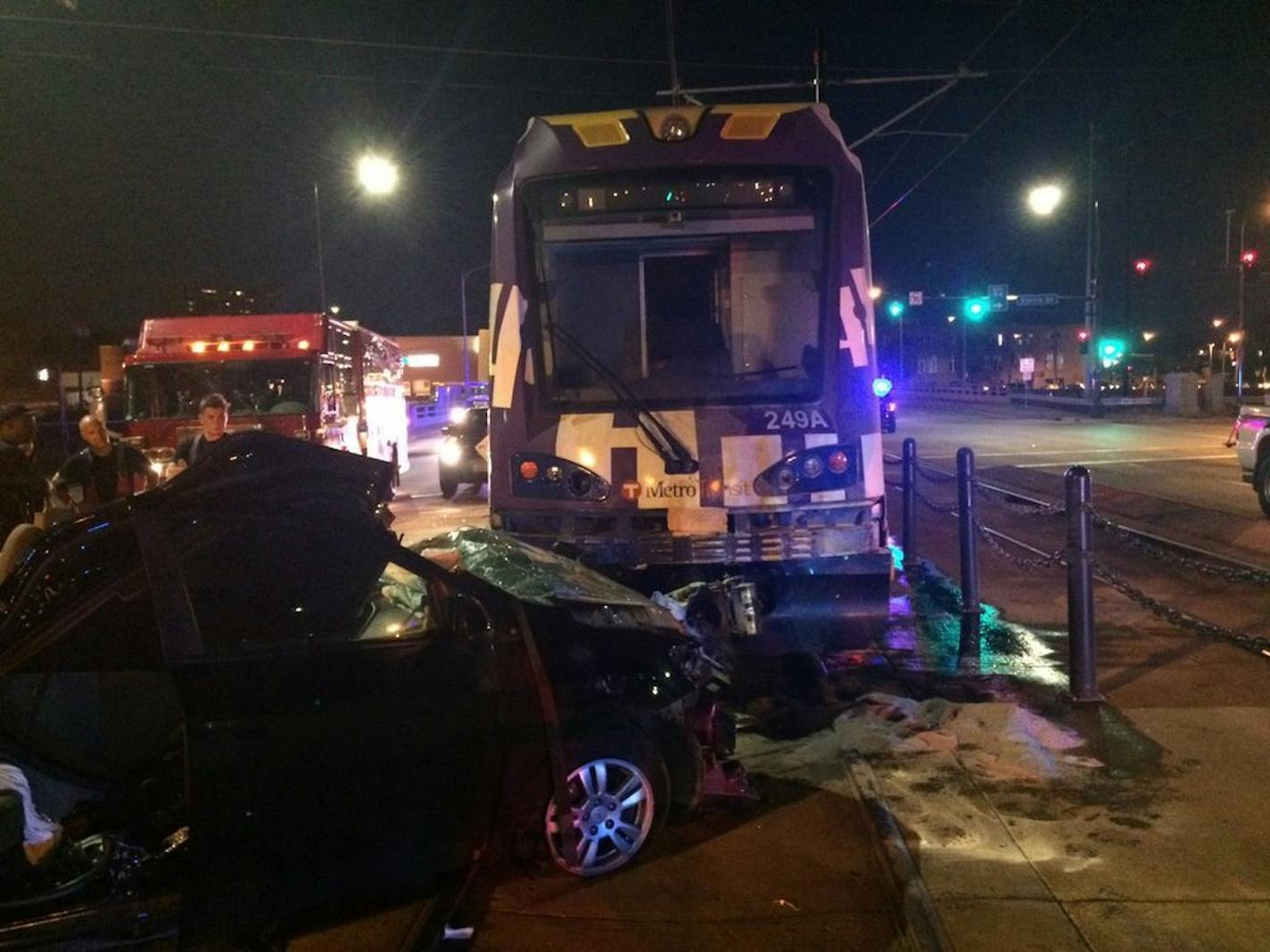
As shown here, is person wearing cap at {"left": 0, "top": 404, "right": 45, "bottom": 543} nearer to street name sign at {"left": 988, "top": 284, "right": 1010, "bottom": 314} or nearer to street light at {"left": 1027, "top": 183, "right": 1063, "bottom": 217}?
street light at {"left": 1027, "top": 183, "right": 1063, "bottom": 217}

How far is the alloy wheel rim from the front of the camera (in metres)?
4.34

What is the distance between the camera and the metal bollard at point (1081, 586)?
6.27m

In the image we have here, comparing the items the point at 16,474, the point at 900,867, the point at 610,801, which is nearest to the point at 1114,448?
the point at 900,867

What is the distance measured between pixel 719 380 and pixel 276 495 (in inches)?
144

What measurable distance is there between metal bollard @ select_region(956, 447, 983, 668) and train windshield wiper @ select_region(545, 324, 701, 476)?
261 centimetres

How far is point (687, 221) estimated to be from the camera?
7.02 m

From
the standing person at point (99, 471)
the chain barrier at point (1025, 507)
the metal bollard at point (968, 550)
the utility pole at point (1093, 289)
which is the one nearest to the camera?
the standing person at point (99, 471)

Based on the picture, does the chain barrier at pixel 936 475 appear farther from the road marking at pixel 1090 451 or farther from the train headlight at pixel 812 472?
the train headlight at pixel 812 472

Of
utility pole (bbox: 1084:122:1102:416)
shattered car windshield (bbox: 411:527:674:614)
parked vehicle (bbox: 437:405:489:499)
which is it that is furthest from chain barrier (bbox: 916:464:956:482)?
utility pole (bbox: 1084:122:1102:416)

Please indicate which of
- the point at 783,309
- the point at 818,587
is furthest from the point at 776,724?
the point at 783,309

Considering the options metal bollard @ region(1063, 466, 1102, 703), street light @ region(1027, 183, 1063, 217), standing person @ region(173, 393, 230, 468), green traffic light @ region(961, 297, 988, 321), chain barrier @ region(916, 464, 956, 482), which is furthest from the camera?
green traffic light @ region(961, 297, 988, 321)

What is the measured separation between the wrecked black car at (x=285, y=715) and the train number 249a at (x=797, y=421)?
262 cm

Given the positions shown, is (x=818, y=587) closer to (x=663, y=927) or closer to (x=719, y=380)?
(x=719, y=380)

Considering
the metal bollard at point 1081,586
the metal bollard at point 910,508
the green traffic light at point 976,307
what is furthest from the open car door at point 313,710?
the green traffic light at point 976,307
